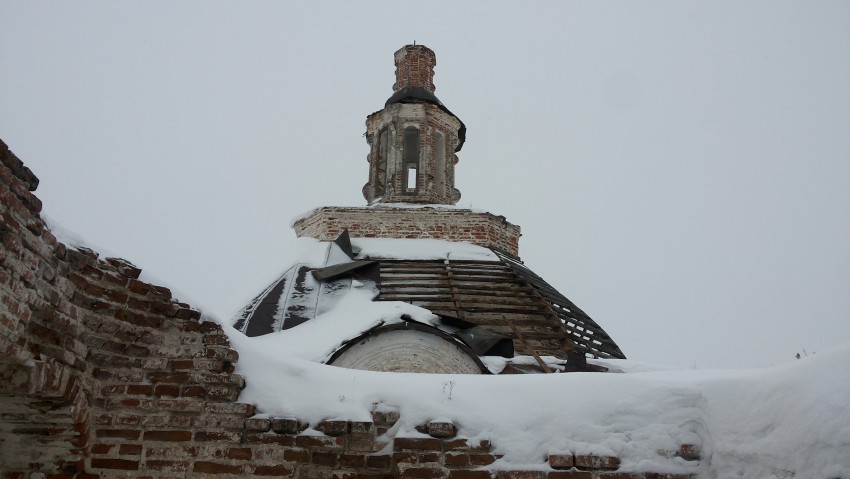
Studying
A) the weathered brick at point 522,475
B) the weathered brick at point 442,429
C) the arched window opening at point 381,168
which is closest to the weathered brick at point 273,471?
the weathered brick at point 442,429

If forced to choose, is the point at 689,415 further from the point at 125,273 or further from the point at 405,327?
the point at 405,327

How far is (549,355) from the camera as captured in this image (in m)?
8.30

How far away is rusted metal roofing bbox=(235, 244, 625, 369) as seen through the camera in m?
8.31

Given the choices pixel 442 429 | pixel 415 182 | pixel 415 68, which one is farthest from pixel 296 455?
pixel 415 68

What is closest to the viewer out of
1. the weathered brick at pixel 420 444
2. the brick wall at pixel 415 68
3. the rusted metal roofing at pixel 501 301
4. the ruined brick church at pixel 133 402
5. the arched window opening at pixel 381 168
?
the ruined brick church at pixel 133 402

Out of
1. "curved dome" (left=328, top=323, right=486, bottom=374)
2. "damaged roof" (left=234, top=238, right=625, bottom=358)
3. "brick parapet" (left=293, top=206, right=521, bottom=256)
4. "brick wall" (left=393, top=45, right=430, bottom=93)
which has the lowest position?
"curved dome" (left=328, top=323, right=486, bottom=374)

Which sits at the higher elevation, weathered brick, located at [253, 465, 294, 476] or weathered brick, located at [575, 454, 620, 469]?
weathered brick, located at [575, 454, 620, 469]

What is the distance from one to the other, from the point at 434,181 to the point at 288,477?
1029 centimetres

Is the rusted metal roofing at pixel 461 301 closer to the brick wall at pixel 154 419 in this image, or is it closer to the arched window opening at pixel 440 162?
the arched window opening at pixel 440 162

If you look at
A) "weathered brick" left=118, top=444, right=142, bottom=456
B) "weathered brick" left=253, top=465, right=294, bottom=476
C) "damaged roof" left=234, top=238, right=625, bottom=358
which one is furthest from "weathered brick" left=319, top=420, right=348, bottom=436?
"damaged roof" left=234, top=238, right=625, bottom=358

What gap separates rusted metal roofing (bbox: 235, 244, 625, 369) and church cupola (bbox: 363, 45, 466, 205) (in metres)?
3.48

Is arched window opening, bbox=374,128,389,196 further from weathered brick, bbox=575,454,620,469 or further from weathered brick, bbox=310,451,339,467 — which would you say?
weathered brick, bbox=575,454,620,469

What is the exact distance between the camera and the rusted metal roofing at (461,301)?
831 cm

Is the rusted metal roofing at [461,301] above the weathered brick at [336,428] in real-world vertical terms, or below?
above
